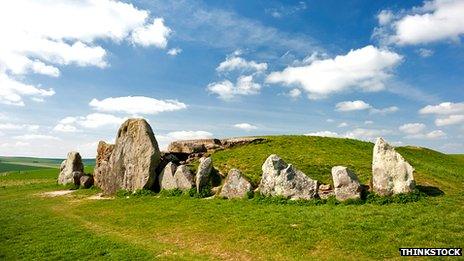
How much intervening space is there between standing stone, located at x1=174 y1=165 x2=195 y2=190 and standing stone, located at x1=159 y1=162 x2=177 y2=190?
397 millimetres

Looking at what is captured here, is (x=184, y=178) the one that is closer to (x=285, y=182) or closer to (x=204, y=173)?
(x=204, y=173)

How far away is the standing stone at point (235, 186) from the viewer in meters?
30.3

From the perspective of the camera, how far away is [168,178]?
35.5m

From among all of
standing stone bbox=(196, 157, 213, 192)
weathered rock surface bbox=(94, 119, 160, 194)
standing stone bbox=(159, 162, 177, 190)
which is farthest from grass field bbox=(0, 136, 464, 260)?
weathered rock surface bbox=(94, 119, 160, 194)

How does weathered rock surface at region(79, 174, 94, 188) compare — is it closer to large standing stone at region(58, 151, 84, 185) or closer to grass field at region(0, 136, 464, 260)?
large standing stone at region(58, 151, 84, 185)

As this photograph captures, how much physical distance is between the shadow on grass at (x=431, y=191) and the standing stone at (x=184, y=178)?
17611mm

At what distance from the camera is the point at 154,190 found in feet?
120

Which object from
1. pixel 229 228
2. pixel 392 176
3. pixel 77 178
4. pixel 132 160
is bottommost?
pixel 229 228

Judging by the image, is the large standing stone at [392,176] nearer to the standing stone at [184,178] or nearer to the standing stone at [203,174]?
the standing stone at [203,174]

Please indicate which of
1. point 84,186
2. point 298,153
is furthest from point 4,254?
point 298,153

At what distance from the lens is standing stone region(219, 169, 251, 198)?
30297mm

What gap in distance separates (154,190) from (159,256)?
686 inches

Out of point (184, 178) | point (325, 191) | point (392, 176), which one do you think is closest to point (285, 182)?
point (325, 191)

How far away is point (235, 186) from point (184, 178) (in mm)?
5634
